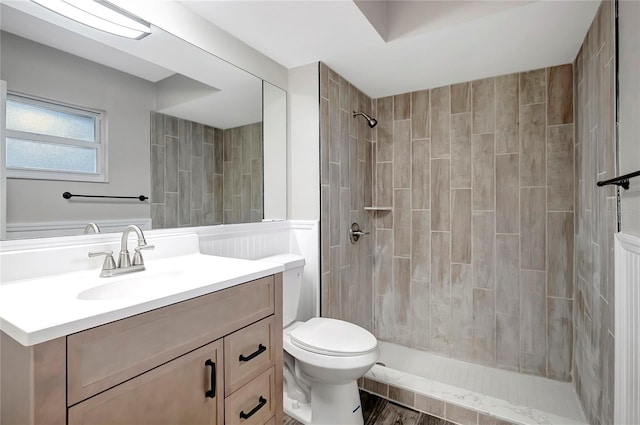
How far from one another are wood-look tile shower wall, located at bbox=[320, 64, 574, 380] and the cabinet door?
116 centimetres

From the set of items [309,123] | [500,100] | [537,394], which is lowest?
[537,394]

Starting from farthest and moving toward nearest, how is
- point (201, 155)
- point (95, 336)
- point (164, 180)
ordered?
point (201, 155) → point (164, 180) → point (95, 336)

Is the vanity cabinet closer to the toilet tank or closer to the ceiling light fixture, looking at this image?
the toilet tank

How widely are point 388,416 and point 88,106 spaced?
6.99 ft

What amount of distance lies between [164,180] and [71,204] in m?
0.38

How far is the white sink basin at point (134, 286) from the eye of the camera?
97 centimetres

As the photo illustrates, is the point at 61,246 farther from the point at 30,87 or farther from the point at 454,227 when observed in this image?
the point at 454,227

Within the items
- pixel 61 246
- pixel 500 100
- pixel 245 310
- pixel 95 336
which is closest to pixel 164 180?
pixel 61 246

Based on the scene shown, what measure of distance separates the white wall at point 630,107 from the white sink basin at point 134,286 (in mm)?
1556

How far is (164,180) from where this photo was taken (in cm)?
146

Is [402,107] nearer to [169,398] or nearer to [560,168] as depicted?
[560,168]

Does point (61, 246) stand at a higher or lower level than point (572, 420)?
higher

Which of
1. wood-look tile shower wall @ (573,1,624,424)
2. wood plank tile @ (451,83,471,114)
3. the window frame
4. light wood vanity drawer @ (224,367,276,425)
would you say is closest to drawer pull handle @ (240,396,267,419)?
light wood vanity drawer @ (224,367,276,425)

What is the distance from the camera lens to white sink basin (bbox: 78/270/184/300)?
0.97m
